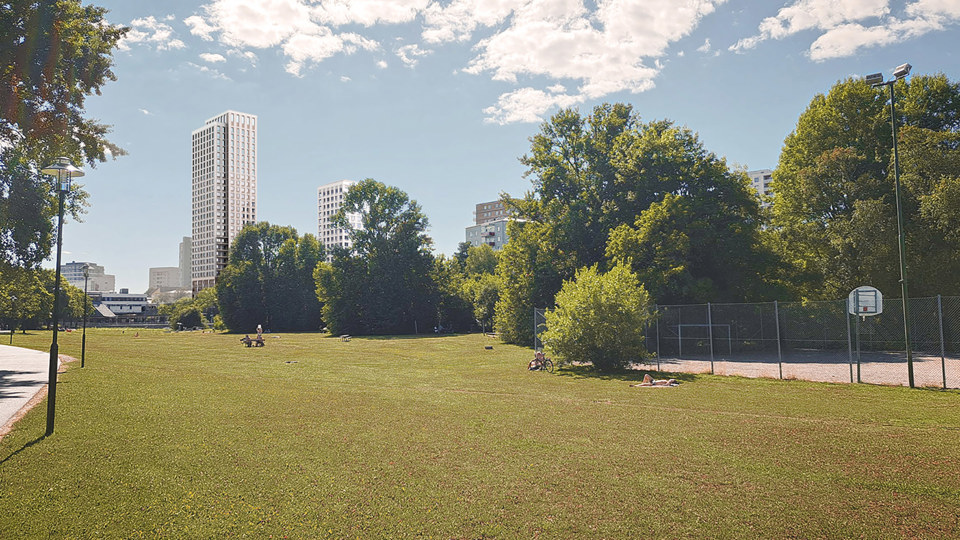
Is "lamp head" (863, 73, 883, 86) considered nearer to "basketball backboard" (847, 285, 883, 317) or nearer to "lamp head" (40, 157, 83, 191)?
"basketball backboard" (847, 285, 883, 317)

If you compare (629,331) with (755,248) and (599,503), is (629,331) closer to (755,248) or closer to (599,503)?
(599,503)

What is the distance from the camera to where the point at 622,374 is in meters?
21.2

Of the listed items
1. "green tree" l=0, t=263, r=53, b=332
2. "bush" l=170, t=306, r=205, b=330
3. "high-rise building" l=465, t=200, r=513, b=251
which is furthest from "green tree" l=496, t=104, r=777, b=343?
"high-rise building" l=465, t=200, r=513, b=251

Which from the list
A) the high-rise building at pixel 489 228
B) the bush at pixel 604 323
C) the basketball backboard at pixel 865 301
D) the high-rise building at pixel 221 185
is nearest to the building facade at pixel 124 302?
the high-rise building at pixel 221 185

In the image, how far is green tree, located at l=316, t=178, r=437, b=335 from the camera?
6738cm

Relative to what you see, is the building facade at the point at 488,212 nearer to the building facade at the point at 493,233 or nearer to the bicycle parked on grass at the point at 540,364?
the building facade at the point at 493,233

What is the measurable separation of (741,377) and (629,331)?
4.45 m

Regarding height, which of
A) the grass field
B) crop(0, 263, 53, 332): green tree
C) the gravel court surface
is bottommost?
the gravel court surface

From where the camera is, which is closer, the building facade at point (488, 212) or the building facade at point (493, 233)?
the building facade at point (493, 233)

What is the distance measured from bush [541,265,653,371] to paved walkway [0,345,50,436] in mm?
17660

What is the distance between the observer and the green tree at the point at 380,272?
2653 inches

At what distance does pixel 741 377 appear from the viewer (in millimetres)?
19953

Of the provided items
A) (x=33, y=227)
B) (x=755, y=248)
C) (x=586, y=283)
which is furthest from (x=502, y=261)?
(x=33, y=227)

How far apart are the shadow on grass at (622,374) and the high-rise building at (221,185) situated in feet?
486
